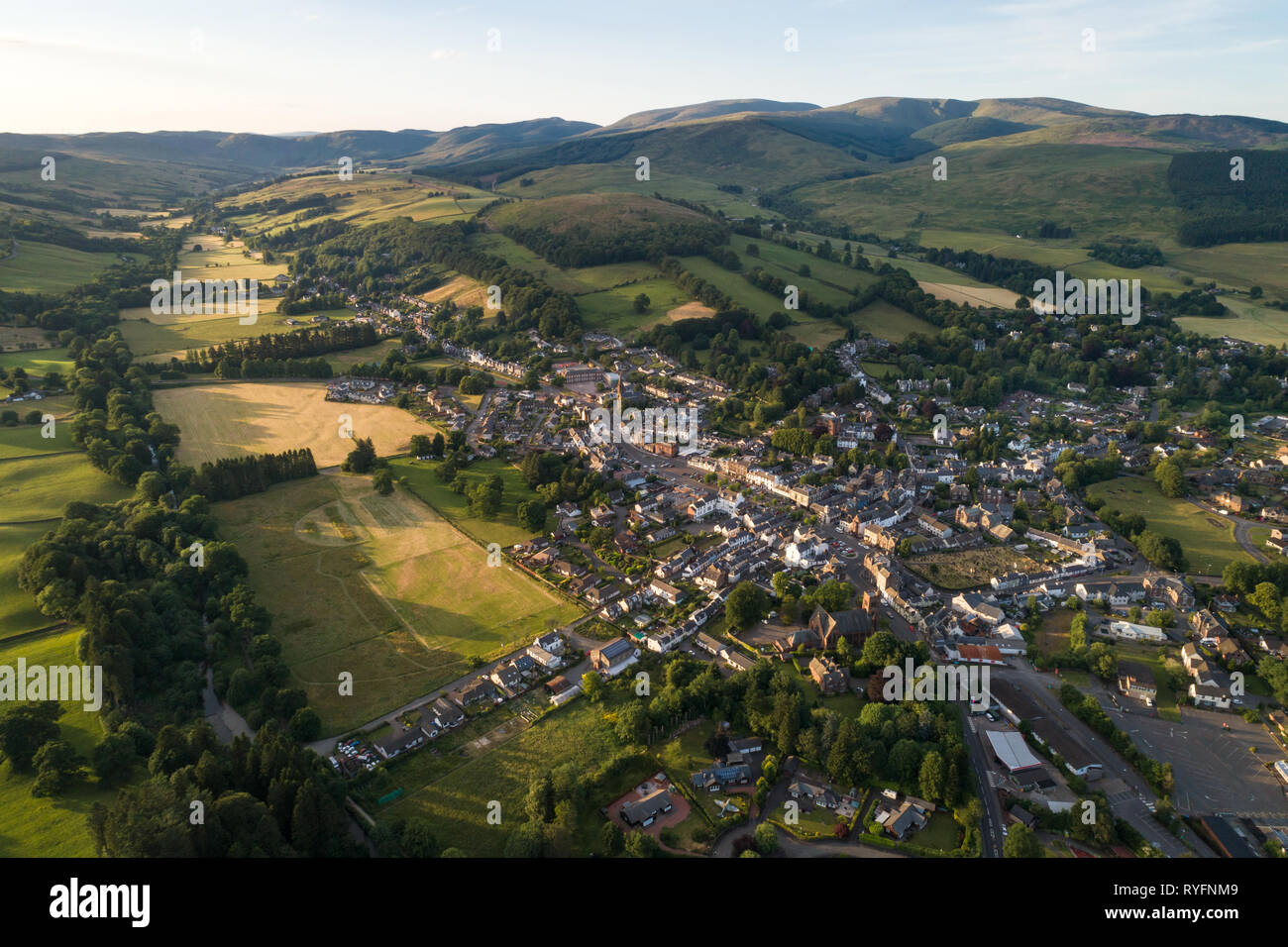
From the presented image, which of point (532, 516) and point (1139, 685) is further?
point (532, 516)

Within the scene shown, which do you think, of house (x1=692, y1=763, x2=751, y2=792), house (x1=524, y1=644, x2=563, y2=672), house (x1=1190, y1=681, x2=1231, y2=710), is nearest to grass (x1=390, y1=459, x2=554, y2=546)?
house (x1=524, y1=644, x2=563, y2=672)

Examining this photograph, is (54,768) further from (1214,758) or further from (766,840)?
(1214,758)

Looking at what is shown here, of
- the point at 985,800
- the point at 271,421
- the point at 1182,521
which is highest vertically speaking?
the point at 271,421

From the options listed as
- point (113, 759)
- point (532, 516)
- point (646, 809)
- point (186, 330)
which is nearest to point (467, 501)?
point (532, 516)

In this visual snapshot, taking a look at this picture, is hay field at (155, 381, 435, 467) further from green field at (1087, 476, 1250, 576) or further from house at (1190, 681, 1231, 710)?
green field at (1087, 476, 1250, 576)

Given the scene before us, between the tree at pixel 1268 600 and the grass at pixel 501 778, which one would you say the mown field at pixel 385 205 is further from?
the tree at pixel 1268 600

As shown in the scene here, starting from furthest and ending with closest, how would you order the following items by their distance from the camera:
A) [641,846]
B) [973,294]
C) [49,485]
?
[973,294] → [49,485] → [641,846]

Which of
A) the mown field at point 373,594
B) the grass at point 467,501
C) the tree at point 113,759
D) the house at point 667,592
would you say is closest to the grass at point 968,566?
the house at point 667,592

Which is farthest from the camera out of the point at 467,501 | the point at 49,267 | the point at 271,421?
the point at 49,267
